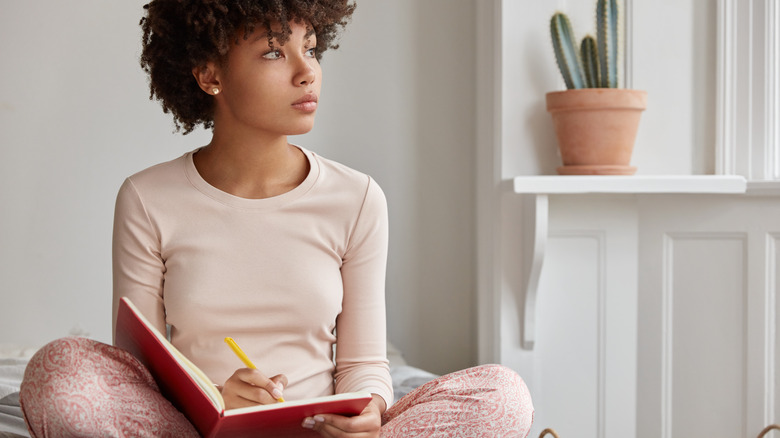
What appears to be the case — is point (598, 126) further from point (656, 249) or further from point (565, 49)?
point (656, 249)

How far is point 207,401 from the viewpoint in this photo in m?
0.84

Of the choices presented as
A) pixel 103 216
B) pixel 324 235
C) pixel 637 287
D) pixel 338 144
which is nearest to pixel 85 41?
pixel 103 216

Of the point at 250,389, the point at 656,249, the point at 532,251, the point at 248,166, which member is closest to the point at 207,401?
the point at 250,389

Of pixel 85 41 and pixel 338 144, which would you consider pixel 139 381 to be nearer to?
pixel 338 144

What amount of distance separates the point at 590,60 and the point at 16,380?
1434mm

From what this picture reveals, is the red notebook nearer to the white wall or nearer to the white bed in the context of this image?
the white bed

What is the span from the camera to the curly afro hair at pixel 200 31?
3.59 feet

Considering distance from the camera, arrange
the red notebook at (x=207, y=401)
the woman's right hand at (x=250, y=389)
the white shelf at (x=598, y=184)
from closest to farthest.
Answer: the red notebook at (x=207, y=401)
the woman's right hand at (x=250, y=389)
the white shelf at (x=598, y=184)

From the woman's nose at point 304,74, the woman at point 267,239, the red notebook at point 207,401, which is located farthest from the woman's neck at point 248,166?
the red notebook at point 207,401

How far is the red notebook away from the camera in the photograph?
84cm

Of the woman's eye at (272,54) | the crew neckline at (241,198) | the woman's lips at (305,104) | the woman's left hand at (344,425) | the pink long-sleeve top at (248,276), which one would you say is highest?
the woman's eye at (272,54)

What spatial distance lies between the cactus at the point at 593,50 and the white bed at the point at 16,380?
0.79 m

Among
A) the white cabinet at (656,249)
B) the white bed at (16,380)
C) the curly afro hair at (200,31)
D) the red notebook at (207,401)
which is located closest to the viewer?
the red notebook at (207,401)

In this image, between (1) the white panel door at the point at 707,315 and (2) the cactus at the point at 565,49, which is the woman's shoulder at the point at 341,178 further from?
(1) the white panel door at the point at 707,315
